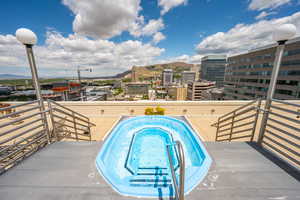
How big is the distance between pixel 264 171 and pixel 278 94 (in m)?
30.0

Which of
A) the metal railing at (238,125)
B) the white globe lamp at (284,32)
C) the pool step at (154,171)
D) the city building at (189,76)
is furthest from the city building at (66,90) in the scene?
the city building at (189,76)

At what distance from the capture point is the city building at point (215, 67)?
6594 cm

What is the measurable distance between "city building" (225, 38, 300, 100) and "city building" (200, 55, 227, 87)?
116ft

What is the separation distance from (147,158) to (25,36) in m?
3.41

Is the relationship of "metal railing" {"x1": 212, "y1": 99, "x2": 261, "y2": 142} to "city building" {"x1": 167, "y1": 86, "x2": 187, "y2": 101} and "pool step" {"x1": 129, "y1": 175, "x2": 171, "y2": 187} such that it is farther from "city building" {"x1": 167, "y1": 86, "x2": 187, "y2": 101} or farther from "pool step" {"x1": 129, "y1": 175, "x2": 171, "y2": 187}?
"city building" {"x1": 167, "y1": 86, "x2": 187, "y2": 101}

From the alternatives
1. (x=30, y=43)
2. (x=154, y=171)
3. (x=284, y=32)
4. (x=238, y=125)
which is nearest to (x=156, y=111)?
(x=238, y=125)

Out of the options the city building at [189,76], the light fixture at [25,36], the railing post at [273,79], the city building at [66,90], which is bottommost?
the city building at [66,90]

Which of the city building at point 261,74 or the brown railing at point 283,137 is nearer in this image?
the brown railing at point 283,137

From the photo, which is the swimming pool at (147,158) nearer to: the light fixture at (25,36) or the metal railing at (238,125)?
the metal railing at (238,125)

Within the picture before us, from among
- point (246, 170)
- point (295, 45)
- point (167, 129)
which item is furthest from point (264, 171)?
point (295, 45)

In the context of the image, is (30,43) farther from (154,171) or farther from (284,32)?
(284,32)

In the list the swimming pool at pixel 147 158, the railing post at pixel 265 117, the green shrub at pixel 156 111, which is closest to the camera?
the swimming pool at pixel 147 158

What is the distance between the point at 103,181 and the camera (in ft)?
5.18

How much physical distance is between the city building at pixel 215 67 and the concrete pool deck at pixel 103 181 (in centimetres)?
7368
